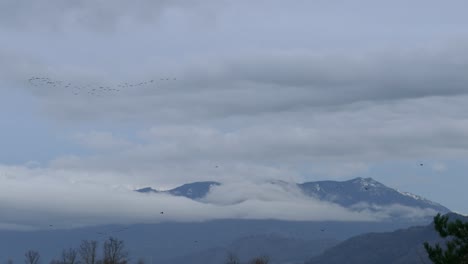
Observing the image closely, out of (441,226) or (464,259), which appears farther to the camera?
(441,226)

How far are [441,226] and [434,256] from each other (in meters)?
A: 3.64

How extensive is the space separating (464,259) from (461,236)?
18.8 ft

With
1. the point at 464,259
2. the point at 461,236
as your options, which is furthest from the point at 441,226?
the point at 464,259

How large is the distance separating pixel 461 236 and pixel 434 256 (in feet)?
10.5

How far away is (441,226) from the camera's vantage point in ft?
282

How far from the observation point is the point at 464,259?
78375 millimetres

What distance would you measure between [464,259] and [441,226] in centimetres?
797

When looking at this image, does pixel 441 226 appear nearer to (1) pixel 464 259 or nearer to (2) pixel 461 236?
(2) pixel 461 236

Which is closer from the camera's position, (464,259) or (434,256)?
(464,259)

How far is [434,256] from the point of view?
3300 inches

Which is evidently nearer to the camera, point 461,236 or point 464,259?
point 464,259
